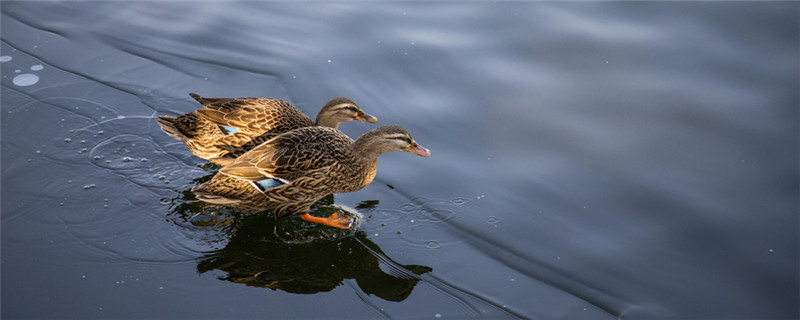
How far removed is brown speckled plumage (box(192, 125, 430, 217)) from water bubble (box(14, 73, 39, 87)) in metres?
2.44

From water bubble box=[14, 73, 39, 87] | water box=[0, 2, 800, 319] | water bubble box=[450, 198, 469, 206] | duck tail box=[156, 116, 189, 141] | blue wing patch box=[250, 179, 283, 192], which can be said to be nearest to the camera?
water box=[0, 2, 800, 319]

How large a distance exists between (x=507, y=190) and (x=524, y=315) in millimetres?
1206

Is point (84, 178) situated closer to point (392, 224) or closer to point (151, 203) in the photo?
point (151, 203)

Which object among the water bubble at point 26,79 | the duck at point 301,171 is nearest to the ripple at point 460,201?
the duck at point 301,171

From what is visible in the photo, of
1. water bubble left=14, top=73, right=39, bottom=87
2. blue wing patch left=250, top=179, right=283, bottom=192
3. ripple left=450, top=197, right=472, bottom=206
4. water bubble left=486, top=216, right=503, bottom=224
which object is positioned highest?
water bubble left=14, top=73, right=39, bottom=87

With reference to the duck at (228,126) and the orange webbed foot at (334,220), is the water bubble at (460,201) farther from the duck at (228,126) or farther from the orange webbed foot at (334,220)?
the duck at (228,126)

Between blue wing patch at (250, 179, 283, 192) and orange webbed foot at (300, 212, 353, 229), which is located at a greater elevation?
blue wing patch at (250, 179, 283, 192)

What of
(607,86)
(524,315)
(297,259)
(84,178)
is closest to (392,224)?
(297,259)

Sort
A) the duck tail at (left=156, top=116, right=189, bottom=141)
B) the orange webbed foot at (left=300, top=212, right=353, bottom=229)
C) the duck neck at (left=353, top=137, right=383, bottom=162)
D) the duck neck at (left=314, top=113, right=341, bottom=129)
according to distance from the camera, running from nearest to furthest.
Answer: the orange webbed foot at (left=300, top=212, right=353, bottom=229)
the duck neck at (left=353, top=137, right=383, bottom=162)
the duck tail at (left=156, top=116, right=189, bottom=141)
the duck neck at (left=314, top=113, right=341, bottom=129)

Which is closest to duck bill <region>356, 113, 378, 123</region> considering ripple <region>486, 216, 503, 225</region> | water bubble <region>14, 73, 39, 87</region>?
ripple <region>486, 216, 503, 225</region>

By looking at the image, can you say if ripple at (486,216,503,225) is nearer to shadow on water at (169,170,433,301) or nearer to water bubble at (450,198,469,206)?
water bubble at (450,198,469,206)

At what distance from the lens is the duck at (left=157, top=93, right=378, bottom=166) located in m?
4.65

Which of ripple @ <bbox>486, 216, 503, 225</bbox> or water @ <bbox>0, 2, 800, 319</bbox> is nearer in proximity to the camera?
water @ <bbox>0, 2, 800, 319</bbox>

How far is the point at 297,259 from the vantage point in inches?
159
